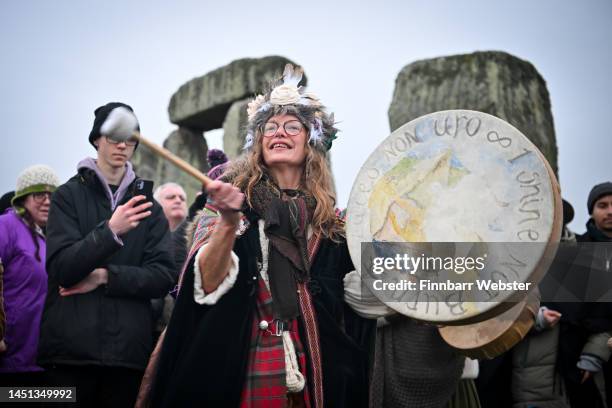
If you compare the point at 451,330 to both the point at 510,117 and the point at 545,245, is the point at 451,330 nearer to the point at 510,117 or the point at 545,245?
the point at 545,245

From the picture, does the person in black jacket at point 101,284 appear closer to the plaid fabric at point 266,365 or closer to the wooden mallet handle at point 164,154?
the plaid fabric at point 266,365

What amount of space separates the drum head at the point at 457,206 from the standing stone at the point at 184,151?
25.9ft

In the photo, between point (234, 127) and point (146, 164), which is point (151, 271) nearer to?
point (234, 127)

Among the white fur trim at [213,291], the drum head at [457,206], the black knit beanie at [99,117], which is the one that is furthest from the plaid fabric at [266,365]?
the black knit beanie at [99,117]

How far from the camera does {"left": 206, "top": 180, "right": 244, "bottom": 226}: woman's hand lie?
2258 millimetres

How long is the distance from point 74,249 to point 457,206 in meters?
1.60

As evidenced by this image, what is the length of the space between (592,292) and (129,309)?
2465 millimetres

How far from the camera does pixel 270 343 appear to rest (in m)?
2.58

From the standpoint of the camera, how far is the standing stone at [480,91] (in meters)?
7.26

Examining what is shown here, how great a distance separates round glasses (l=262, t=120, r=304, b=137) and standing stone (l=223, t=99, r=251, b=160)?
6.65m

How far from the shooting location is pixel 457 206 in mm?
2445

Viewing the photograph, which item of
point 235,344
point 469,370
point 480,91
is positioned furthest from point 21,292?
point 480,91

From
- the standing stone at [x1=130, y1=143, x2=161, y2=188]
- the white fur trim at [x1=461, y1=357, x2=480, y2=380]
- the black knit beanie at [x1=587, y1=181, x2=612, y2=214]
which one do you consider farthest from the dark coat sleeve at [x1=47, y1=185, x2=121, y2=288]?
the standing stone at [x1=130, y1=143, x2=161, y2=188]

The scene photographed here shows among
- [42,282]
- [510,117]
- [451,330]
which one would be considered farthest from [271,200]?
[510,117]
